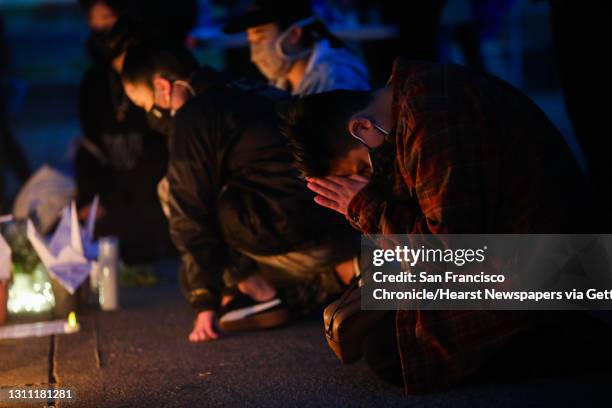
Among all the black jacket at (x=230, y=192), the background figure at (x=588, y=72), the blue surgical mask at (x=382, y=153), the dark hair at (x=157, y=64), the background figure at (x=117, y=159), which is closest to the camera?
the blue surgical mask at (x=382, y=153)

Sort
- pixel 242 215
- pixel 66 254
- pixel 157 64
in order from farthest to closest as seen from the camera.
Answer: pixel 66 254
pixel 157 64
pixel 242 215

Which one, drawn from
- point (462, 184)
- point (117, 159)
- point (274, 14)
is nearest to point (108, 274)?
point (274, 14)

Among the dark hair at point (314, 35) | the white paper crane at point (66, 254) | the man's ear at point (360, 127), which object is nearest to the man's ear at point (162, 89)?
the white paper crane at point (66, 254)

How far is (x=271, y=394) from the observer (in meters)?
3.54

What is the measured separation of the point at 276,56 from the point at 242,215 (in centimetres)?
124

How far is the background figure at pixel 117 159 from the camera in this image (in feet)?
21.2

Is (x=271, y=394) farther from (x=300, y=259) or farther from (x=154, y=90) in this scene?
(x=154, y=90)

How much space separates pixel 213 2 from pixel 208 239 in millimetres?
5610

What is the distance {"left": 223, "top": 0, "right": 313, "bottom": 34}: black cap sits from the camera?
541cm

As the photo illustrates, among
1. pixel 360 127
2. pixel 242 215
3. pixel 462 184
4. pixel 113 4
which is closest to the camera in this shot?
pixel 462 184

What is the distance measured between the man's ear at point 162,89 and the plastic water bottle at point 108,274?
76 centimetres

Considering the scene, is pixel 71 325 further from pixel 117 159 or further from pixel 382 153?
pixel 117 159

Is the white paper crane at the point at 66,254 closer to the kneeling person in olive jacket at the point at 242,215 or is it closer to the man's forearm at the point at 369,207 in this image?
the kneeling person in olive jacket at the point at 242,215

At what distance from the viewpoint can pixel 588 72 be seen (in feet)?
17.6
